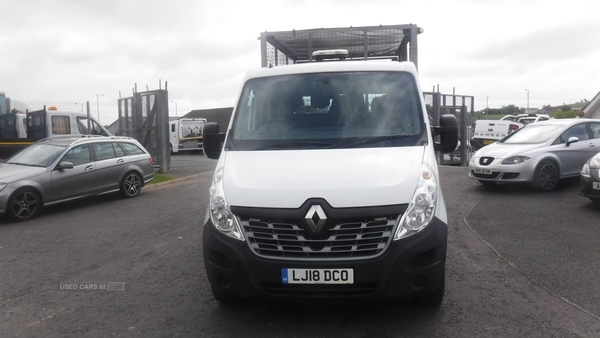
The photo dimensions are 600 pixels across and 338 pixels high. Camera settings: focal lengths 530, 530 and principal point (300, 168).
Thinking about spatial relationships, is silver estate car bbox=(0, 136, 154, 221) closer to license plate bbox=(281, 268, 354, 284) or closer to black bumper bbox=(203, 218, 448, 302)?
black bumper bbox=(203, 218, 448, 302)

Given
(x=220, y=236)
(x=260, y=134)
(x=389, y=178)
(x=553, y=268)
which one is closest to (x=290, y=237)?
(x=220, y=236)

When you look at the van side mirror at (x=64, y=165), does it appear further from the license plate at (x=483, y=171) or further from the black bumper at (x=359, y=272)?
the license plate at (x=483, y=171)

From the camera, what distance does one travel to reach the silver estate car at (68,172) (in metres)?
9.47

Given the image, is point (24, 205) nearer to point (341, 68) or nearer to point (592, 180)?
point (341, 68)

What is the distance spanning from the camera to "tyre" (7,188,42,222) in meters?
9.27

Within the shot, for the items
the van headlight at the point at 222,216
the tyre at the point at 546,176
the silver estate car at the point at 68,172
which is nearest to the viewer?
the van headlight at the point at 222,216

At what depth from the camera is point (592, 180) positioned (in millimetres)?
8531

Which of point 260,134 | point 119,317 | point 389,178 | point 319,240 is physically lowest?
point 119,317

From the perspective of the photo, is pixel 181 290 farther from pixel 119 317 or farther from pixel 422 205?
pixel 422 205

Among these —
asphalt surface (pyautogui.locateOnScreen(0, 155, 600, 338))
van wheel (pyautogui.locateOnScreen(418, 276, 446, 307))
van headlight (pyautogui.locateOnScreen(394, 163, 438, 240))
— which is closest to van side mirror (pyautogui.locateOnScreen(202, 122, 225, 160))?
asphalt surface (pyautogui.locateOnScreen(0, 155, 600, 338))

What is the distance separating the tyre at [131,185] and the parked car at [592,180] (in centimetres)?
903

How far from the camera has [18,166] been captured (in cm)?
1016

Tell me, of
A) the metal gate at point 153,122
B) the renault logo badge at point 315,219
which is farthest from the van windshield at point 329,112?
the metal gate at point 153,122

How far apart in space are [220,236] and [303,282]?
72 cm
